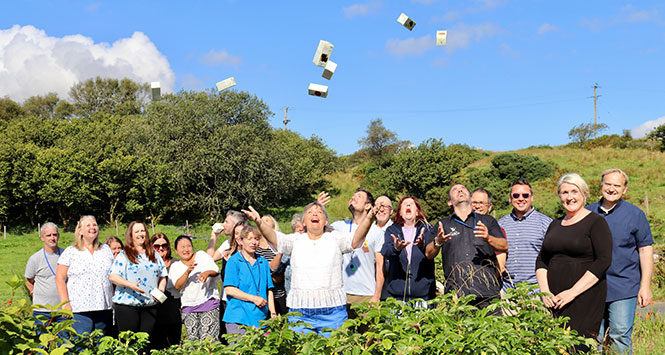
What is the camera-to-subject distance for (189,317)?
5.51m

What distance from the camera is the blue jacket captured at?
4.84 metres

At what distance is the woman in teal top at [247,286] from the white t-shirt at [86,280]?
52.3 inches

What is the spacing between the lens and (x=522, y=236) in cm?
483

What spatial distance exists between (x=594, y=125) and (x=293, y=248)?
7016 cm

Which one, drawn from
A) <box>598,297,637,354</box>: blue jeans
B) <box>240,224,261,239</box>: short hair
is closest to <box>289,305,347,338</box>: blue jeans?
<box>240,224,261,239</box>: short hair

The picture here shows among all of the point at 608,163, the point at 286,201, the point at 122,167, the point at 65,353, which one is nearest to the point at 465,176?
the point at 608,163

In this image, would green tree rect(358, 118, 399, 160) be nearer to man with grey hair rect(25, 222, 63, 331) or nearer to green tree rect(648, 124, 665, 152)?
green tree rect(648, 124, 665, 152)

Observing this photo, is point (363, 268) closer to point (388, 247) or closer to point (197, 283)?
point (388, 247)

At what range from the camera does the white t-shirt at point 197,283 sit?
5.52 metres

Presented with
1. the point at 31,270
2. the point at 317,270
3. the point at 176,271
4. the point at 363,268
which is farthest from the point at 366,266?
the point at 31,270

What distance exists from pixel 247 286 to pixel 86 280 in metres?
1.67

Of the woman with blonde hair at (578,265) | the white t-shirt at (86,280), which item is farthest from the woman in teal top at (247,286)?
the woman with blonde hair at (578,265)

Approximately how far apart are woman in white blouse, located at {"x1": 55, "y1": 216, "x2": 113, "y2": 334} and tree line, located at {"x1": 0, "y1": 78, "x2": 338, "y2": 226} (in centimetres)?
2992

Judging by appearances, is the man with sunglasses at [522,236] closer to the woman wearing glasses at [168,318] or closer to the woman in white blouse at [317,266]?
the woman in white blouse at [317,266]
